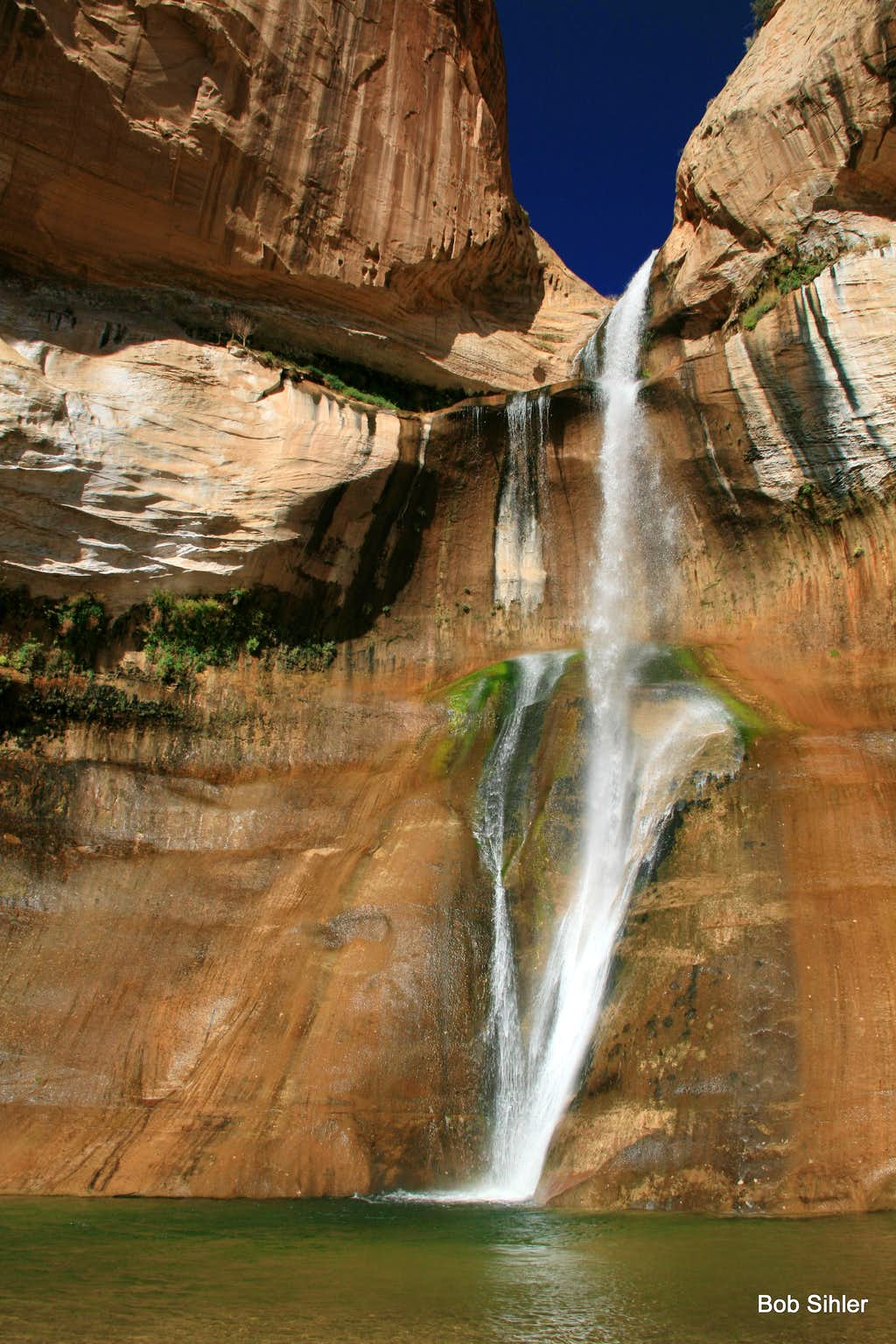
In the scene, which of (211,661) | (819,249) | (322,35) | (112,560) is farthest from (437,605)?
(322,35)

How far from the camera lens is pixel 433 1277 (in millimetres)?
5863

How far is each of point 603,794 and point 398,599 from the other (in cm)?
653

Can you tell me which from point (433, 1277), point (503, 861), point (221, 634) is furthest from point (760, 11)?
point (433, 1277)

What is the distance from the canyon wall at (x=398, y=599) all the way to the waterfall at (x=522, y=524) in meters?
0.06

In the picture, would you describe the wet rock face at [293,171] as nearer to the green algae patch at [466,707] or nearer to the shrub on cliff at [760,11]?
the shrub on cliff at [760,11]

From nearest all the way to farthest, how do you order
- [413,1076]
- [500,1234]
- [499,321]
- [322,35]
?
[500,1234], [413,1076], [322,35], [499,321]

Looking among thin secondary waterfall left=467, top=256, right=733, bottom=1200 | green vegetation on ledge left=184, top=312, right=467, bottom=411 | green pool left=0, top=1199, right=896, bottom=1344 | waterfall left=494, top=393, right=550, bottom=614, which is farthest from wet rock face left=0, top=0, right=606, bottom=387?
green pool left=0, top=1199, right=896, bottom=1344

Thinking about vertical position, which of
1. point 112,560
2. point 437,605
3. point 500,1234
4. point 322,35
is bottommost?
point 500,1234

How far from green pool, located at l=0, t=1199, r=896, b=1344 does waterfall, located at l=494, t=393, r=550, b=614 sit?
38.5ft

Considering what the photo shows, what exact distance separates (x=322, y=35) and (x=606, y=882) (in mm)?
15685

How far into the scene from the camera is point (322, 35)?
17.3m

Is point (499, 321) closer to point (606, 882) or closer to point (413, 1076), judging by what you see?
point (606, 882)

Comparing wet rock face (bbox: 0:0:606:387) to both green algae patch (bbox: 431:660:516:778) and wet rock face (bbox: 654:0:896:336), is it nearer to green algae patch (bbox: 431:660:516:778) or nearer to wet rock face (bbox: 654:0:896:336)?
wet rock face (bbox: 654:0:896:336)

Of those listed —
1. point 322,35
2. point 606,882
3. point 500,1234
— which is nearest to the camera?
point 500,1234
